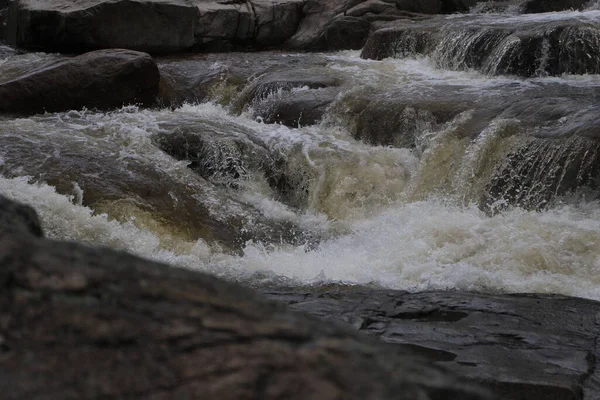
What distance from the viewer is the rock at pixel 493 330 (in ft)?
14.0

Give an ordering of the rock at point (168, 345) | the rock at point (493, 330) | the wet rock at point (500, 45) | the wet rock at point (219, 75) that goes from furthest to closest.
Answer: the wet rock at point (219, 75) → the wet rock at point (500, 45) → the rock at point (493, 330) → the rock at point (168, 345)

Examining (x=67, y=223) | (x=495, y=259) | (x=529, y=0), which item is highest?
(x=529, y=0)

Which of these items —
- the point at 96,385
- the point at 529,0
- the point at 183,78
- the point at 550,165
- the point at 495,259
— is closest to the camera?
the point at 96,385

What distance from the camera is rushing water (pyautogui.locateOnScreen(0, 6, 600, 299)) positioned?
6.97 m

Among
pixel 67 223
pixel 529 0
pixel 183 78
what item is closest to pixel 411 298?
pixel 67 223

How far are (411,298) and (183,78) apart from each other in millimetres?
8968

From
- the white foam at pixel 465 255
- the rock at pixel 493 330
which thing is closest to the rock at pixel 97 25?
the white foam at pixel 465 255

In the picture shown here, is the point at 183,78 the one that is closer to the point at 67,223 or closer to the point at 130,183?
the point at 130,183

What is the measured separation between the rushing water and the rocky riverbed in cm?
3

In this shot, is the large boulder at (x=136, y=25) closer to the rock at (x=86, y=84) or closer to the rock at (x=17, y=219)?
the rock at (x=86, y=84)

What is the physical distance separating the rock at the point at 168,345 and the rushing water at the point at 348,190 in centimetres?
506

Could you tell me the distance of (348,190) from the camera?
943 cm

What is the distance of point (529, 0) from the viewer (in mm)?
16094

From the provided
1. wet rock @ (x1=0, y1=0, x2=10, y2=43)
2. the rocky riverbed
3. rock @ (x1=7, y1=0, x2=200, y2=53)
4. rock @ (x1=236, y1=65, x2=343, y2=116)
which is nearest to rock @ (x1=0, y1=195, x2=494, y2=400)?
the rocky riverbed
